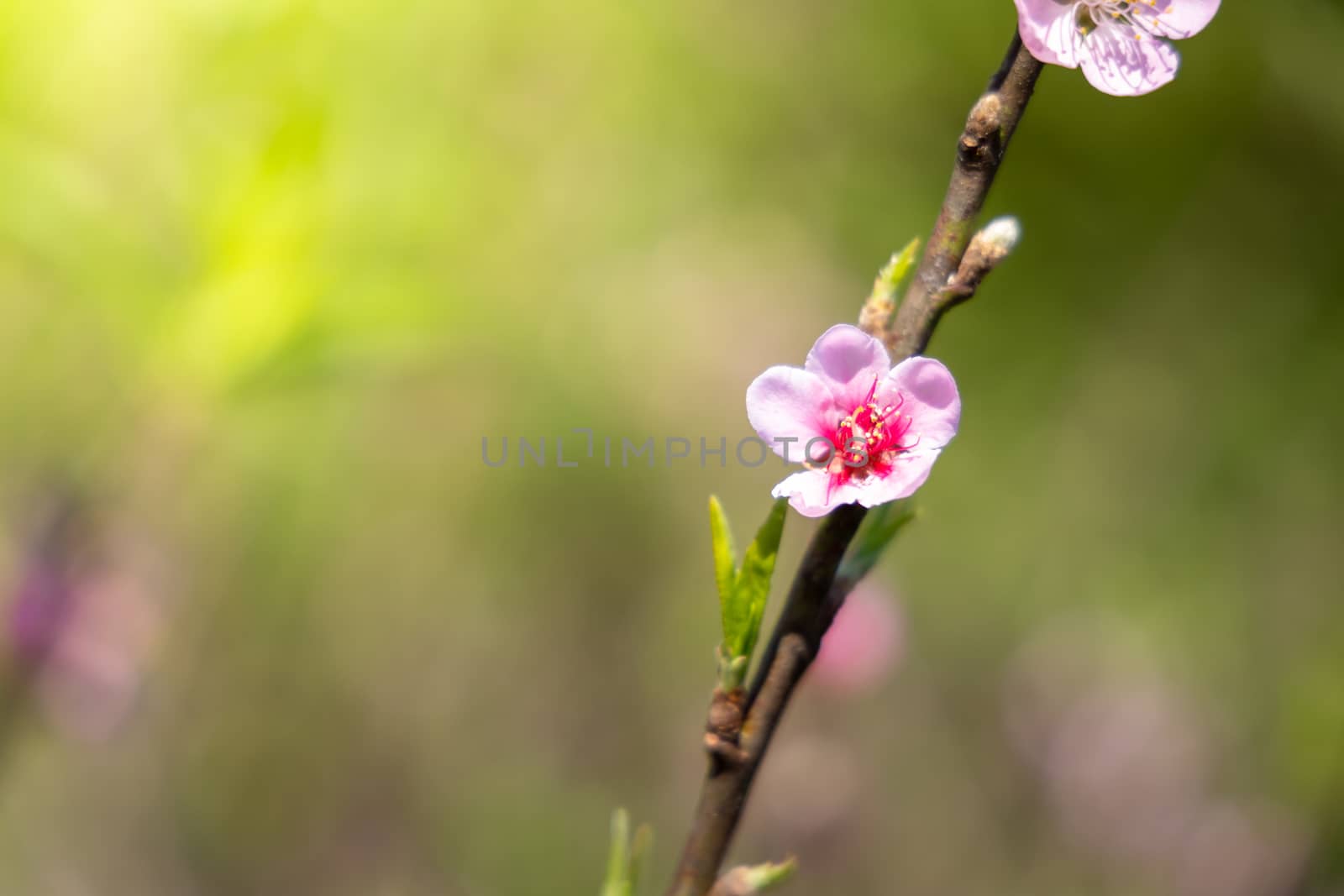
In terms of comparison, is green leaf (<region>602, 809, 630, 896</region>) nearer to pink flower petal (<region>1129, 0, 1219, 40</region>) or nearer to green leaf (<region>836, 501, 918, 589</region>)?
green leaf (<region>836, 501, 918, 589</region>)

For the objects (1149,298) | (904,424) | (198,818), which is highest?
(1149,298)

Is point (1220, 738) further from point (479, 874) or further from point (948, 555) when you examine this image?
point (479, 874)

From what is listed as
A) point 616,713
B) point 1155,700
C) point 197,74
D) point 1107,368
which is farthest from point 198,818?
point 1107,368

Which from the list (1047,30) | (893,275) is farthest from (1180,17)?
(893,275)

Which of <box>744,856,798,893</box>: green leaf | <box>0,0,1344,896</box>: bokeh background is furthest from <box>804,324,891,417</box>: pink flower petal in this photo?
<box>0,0,1344,896</box>: bokeh background

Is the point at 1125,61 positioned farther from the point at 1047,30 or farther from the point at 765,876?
the point at 765,876

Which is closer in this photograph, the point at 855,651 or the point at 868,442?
the point at 868,442
